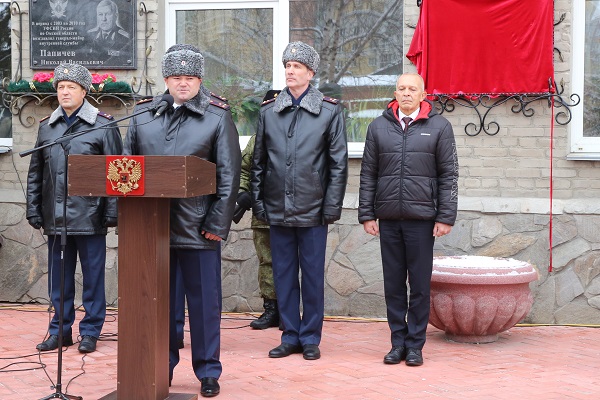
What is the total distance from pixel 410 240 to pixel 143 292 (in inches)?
80.7

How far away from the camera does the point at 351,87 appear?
8.34m

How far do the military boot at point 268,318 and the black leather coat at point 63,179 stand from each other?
1.50m

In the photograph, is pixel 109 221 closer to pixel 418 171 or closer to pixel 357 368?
pixel 357 368

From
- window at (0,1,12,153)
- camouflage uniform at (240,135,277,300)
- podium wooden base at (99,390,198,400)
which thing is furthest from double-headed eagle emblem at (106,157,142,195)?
window at (0,1,12,153)

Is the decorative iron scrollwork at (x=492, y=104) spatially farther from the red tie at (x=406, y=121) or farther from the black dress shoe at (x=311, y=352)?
the black dress shoe at (x=311, y=352)

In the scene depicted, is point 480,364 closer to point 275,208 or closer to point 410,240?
point 410,240

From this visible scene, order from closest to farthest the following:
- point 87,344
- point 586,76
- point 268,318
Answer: point 87,344, point 268,318, point 586,76

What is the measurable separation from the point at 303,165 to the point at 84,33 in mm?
3177

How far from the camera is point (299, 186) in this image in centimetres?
630

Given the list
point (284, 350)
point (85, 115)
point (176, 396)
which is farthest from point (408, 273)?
point (85, 115)

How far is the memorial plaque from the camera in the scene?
8.44m

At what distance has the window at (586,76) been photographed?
778cm

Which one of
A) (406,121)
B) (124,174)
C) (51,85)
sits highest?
(51,85)

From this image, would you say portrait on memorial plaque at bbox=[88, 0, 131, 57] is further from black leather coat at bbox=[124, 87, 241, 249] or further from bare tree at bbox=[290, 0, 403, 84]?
black leather coat at bbox=[124, 87, 241, 249]
